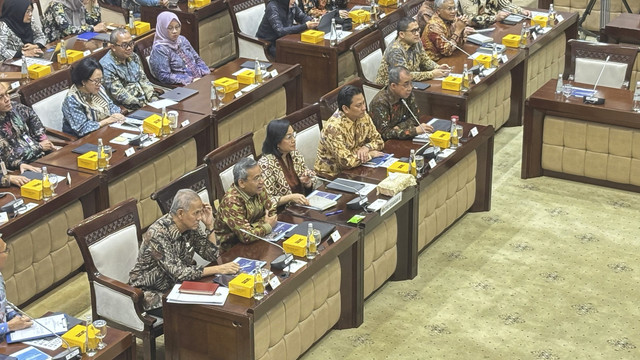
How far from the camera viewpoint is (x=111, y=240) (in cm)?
616

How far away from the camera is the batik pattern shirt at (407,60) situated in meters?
8.86

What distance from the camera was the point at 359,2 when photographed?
10828 millimetres

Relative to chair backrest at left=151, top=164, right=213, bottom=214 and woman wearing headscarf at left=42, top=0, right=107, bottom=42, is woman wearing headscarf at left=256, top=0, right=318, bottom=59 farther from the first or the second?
chair backrest at left=151, top=164, right=213, bottom=214

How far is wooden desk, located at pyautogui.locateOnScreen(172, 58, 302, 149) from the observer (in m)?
8.33

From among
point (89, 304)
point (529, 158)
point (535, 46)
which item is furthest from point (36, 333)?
point (535, 46)

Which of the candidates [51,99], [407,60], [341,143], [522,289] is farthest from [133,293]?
[407,60]

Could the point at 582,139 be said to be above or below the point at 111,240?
below

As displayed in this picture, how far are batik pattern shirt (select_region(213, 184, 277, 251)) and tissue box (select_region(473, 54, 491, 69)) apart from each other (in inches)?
129

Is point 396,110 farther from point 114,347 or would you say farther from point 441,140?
point 114,347

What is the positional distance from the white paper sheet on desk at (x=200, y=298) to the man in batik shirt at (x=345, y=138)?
182 centimetres

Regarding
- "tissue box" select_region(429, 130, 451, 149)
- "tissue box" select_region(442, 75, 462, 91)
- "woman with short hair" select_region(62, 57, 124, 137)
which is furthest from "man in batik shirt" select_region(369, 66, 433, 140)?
"woman with short hair" select_region(62, 57, 124, 137)

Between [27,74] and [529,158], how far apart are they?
13.4 feet

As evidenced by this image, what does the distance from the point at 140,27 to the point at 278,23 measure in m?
1.25

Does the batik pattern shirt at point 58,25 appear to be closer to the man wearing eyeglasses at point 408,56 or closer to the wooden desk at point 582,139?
the man wearing eyeglasses at point 408,56
